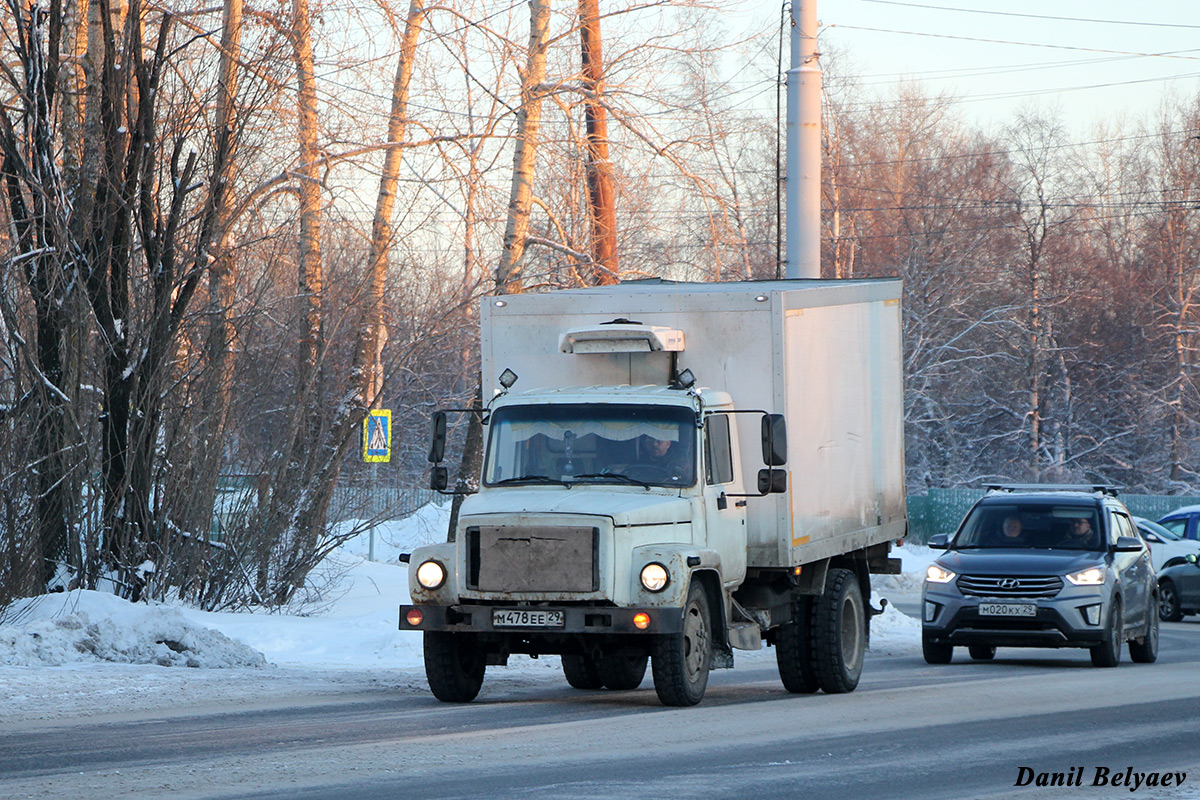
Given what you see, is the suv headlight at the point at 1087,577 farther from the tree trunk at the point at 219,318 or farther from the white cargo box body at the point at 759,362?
the tree trunk at the point at 219,318

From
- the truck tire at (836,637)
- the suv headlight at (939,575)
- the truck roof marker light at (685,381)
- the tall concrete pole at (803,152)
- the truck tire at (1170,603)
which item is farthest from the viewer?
the truck tire at (1170,603)

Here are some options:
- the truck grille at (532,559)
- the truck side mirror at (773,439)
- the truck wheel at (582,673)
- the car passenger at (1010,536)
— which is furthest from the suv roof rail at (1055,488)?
the truck grille at (532,559)

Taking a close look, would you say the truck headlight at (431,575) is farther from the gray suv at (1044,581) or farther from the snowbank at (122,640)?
the gray suv at (1044,581)

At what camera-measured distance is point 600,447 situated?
12.0m

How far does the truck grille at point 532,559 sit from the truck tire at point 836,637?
3.00m

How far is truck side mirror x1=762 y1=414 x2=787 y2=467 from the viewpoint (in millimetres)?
11625

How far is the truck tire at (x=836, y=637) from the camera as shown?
1330 centimetres

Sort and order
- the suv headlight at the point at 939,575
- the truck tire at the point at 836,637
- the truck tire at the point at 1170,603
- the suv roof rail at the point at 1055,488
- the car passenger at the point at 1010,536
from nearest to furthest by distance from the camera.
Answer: the truck tire at the point at 836,637
the suv headlight at the point at 939,575
the car passenger at the point at 1010,536
the suv roof rail at the point at 1055,488
the truck tire at the point at 1170,603

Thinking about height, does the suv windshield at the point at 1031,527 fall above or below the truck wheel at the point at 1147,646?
above

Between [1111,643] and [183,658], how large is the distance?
9.15m

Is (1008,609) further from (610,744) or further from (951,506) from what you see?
(951,506)

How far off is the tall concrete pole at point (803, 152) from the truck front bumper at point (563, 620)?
835cm

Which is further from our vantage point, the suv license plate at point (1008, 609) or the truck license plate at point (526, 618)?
the suv license plate at point (1008, 609)

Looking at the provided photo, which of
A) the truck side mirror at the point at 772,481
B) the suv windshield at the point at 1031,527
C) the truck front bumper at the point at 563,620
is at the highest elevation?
the truck side mirror at the point at 772,481
